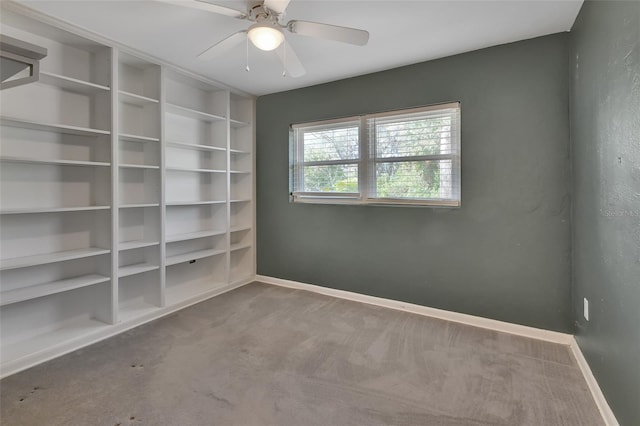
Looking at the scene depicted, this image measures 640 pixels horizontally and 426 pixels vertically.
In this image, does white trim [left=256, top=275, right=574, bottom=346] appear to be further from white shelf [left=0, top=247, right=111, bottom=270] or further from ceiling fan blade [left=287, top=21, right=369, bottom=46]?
ceiling fan blade [left=287, top=21, right=369, bottom=46]

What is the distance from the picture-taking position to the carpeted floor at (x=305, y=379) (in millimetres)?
1691

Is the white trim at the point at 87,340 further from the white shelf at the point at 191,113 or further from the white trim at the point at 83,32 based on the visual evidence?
the white trim at the point at 83,32

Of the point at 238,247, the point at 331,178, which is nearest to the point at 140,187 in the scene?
the point at 238,247

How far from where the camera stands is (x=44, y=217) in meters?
2.50

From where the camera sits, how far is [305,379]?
6.62 ft

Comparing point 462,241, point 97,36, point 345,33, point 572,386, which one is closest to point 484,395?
point 572,386

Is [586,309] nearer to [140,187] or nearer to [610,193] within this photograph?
[610,193]

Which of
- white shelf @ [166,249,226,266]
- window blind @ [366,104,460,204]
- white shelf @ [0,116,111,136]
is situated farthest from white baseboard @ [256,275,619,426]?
white shelf @ [0,116,111,136]

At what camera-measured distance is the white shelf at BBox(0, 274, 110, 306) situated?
2170 millimetres

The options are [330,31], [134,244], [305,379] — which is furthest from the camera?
[134,244]

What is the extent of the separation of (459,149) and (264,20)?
6.58 feet

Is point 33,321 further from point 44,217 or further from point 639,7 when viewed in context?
point 639,7

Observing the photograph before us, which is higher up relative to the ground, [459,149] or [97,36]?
[97,36]

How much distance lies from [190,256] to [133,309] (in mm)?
730
